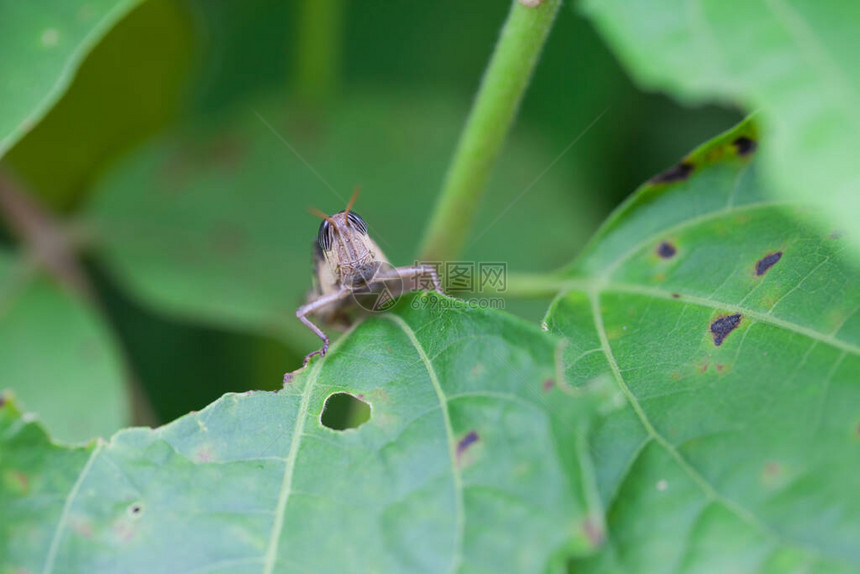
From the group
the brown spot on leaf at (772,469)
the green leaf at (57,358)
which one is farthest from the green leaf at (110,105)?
the brown spot on leaf at (772,469)

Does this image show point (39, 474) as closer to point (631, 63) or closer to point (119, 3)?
point (119, 3)

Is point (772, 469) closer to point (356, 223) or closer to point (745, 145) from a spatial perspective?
point (745, 145)

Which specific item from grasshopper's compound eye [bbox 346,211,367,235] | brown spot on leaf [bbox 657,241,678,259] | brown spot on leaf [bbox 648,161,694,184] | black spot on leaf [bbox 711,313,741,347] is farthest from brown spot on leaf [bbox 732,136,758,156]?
grasshopper's compound eye [bbox 346,211,367,235]

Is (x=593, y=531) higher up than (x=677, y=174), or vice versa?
(x=677, y=174)

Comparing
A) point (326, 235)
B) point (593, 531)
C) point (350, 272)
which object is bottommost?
point (593, 531)

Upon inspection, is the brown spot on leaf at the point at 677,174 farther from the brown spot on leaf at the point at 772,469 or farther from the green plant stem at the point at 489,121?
the brown spot on leaf at the point at 772,469

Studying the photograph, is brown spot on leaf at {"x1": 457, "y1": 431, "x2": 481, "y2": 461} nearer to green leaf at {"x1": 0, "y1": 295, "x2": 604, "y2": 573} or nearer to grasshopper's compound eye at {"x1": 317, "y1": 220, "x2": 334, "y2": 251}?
green leaf at {"x1": 0, "y1": 295, "x2": 604, "y2": 573}

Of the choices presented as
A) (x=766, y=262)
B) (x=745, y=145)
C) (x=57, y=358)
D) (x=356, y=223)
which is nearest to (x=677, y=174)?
(x=745, y=145)
